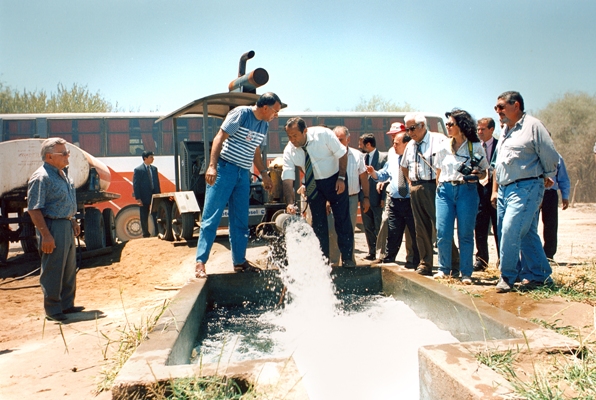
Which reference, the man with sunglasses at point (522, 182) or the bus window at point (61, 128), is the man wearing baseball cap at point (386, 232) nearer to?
the man with sunglasses at point (522, 182)

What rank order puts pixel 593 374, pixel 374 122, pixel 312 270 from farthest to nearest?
1. pixel 374 122
2. pixel 312 270
3. pixel 593 374

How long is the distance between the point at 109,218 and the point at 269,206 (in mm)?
3700

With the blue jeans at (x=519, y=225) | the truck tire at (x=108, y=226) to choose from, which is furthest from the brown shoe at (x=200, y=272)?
the truck tire at (x=108, y=226)

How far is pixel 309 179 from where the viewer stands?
18.4ft

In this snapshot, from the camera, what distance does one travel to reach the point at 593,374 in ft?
6.36

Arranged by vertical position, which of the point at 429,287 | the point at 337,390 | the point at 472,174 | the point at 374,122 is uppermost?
the point at 374,122

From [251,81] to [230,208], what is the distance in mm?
3381

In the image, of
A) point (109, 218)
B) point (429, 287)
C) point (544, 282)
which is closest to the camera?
point (429, 287)

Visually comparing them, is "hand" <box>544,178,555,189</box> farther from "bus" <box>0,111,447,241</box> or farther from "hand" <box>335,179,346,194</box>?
"bus" <box>0,111,447,241</box>

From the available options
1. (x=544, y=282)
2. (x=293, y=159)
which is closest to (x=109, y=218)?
(x=293, y=159)

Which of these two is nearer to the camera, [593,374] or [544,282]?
[593,374]

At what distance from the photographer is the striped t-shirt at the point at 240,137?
4.98 m

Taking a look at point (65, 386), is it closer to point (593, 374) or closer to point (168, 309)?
point (168, 309)

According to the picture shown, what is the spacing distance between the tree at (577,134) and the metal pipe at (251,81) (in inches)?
932
